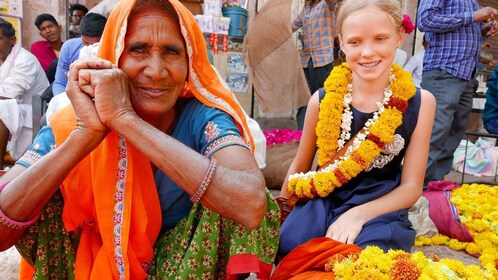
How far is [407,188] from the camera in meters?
2.15

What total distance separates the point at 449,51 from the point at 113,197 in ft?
12.5

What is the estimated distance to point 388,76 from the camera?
2.29 meters

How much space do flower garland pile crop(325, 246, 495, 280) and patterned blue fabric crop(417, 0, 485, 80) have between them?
3.11m

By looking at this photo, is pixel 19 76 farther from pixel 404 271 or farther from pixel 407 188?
pixel 404 271

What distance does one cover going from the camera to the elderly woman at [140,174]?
152 centimetres

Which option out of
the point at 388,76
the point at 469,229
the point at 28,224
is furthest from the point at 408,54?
the point at 28,224

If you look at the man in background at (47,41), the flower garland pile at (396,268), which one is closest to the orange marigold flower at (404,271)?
the flower garland pile at (396,268)

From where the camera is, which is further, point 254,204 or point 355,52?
point 355,52

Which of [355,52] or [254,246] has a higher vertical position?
[355,52]

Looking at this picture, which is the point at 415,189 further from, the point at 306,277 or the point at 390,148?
the point at 306,277

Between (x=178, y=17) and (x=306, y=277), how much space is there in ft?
3.70

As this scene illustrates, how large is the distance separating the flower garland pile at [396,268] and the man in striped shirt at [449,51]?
2.83 metres

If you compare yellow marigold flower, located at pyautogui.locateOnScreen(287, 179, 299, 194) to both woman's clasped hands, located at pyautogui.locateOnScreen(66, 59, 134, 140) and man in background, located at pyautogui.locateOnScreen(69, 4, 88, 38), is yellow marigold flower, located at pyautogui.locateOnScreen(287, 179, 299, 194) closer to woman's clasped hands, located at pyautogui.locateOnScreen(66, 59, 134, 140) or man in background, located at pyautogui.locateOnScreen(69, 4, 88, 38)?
woman's clasped hands, located at pyautogui.locateOnScreen(66, 59, 134, 140)

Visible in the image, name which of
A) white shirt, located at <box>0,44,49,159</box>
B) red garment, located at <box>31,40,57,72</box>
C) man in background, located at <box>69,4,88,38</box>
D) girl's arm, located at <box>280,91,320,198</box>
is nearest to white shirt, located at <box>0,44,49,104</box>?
white shirt, located at <box>0,44,49,159</box>
